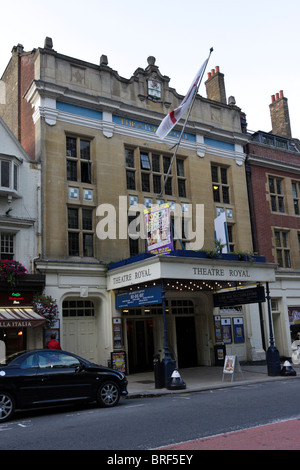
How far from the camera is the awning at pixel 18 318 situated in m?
15.2

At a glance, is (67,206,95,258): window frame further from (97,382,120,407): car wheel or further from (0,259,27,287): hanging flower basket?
(97,382,120,407): car wheel

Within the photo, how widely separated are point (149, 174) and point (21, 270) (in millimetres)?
8502

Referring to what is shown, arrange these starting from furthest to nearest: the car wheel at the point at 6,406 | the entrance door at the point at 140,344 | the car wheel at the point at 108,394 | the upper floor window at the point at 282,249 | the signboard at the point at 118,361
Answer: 1. the upper floor window at the point at 282,249
2. the entrance door at the point at 140,344
3. the signboard at the point at 118,361
4. the car wheel at the point at 108,394
5. the car wheel at the point at 6,406

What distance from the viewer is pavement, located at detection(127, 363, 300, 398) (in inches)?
561

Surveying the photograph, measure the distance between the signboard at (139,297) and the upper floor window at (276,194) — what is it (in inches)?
488

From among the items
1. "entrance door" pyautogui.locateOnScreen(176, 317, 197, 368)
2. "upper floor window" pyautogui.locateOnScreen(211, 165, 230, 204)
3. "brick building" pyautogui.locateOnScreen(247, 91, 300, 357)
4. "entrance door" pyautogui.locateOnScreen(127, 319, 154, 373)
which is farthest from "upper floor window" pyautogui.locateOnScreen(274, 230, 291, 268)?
"entrance door" pyautogui.locateOnScreen(127, 319, 154, 373)

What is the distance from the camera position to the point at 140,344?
21141mm

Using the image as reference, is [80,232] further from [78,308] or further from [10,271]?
[10,271]

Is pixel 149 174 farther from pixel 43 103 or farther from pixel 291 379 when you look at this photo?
pixel 291 379

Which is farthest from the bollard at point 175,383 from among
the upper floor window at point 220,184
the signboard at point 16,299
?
the upper floor window at point 220,184

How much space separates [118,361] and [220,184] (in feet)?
37.4

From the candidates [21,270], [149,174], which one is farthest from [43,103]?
[21,270]

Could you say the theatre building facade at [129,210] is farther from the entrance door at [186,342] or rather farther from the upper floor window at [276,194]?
the upper floor window at [276,194]

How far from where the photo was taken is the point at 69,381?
10820mm
